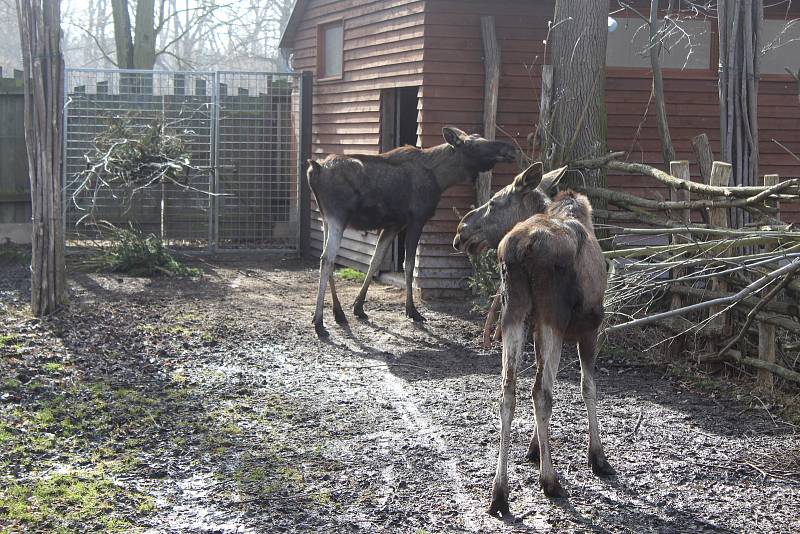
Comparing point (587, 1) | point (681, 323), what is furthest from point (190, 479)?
point (587, 1)

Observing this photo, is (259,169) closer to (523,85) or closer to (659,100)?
(523,85)

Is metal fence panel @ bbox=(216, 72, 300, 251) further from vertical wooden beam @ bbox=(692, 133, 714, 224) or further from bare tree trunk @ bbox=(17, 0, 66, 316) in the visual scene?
vertical wooden beam @ bbox=(692, 133, 714, 224)

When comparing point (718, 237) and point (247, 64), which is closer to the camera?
point (718, 237)

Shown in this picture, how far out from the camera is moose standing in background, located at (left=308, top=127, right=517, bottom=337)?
35.1 ft

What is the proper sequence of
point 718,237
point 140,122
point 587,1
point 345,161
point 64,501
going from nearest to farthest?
1. point 64,501
2. point 718,237
3. point 587,1
4. point 345,161
5. point 140,122

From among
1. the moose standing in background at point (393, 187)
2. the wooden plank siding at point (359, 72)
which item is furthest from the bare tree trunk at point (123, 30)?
the moose standing in background at point (393, 187)

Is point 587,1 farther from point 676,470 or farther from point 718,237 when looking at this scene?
point 676,470

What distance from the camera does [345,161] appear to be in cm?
1080

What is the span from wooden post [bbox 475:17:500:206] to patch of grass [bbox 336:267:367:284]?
8.94ft

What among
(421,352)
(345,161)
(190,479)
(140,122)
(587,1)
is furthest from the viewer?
(140,122)

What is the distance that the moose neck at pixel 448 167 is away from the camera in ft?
36.7

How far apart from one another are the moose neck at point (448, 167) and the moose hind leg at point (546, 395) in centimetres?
593

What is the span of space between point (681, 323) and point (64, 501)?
545 centimetres

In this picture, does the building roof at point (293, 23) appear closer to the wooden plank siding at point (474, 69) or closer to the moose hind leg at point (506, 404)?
the wooden plank siding at point (474, 69)
